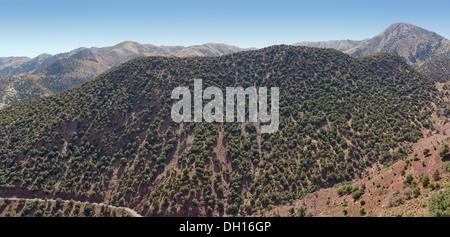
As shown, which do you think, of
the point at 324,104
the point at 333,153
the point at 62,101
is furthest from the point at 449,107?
the point at 62,101

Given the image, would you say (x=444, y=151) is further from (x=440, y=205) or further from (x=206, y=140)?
(x=206, y=140)

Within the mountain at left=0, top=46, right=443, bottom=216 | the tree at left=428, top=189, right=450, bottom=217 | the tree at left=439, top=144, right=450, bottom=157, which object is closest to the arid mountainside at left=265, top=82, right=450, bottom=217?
the tree at left=439, top=144, right=450, bottom=157

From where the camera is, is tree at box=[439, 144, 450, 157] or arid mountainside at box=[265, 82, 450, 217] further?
tree at box=[439, 144, 450, 157]

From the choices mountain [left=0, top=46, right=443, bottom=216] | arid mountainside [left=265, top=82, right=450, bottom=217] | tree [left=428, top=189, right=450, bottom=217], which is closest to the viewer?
tree [left=428, top=189, right=450, bottom=217]

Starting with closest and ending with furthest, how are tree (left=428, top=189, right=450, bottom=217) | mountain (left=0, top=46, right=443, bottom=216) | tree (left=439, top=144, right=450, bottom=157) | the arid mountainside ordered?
tree (left=428, top=189, right=450, bottom=217) < the arid mountainside < tree (left=439, top=144, right=450, bottom=157) < mountain (left=0, top=46, right=443, bottom=216)

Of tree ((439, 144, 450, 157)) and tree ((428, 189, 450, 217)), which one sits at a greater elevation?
tree ((439, 144, 450, 157))

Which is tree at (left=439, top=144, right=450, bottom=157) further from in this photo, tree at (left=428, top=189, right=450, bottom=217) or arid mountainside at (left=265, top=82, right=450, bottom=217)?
tree at (left=428, top=189, right=450, bottom=217)

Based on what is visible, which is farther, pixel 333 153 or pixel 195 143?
pixel 195 143

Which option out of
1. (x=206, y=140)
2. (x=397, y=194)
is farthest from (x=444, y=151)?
(x=206, y=140)
